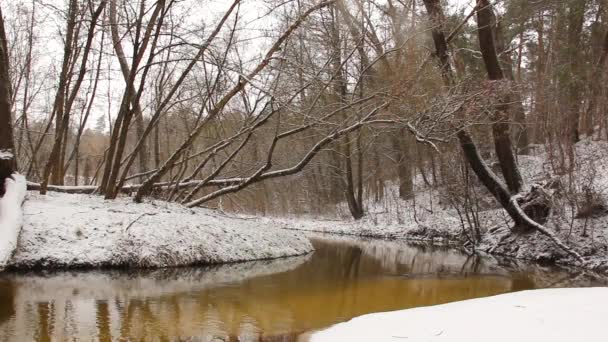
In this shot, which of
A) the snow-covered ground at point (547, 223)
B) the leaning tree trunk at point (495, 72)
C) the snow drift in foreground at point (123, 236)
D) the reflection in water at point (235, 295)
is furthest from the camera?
the leaning tree trunk at point (495, 72)

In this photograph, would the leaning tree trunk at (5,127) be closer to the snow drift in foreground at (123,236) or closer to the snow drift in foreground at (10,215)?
the snow drift in foreground at (10,215)

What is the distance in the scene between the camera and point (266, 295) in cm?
850

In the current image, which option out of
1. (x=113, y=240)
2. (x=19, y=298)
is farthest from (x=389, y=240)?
(x=19, y=298)

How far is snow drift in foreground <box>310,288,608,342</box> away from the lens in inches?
188

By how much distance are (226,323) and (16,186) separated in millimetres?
6229

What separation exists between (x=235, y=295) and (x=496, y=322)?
4371mm

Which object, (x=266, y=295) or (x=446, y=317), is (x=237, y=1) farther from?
(x=446, y=317)

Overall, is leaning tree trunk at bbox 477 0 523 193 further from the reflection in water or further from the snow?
the snow

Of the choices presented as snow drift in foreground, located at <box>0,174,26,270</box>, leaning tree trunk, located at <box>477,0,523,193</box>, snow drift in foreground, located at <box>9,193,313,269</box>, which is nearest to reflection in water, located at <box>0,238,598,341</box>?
snow drift in foreground, located at <box>9,193,313,269</box>

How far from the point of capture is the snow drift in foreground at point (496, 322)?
4.79 meters

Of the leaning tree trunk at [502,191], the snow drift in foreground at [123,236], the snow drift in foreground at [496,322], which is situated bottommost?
the snow drift in foreground at [496,322]

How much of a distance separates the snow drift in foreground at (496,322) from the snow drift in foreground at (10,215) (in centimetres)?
572

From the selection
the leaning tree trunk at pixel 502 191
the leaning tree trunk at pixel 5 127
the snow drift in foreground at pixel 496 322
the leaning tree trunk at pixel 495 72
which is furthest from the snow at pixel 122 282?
the leaning tree trunk at pixel 495 72

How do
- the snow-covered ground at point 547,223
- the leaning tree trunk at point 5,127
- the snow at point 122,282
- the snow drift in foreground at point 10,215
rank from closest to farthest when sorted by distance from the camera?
the snow at point 122,282 → the snow drift in foreground at point 10,215 → the leaning tree trunk at point 5,127 → the snow-covered ground at point 547,223
